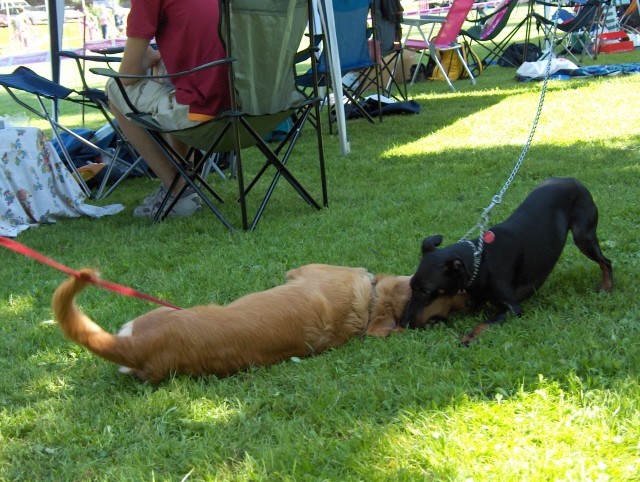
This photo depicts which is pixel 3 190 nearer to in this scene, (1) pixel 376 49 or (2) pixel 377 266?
(2) pixel 377 266

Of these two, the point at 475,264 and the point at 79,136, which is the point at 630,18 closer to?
the point at 79,136

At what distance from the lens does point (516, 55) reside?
14.1m

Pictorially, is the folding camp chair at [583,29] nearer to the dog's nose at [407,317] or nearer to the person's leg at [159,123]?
the person's leg at [159,123]

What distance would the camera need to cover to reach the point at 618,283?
3264mm

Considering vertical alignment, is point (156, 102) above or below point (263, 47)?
below

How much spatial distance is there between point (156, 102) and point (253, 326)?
8.54 ft

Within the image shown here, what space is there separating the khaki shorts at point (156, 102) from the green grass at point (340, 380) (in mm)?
682

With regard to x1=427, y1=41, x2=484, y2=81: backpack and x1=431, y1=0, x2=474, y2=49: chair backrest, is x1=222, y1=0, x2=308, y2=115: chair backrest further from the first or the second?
x1=427, y1=41, x2=484, y2=81: backpack

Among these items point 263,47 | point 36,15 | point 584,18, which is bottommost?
point 584,18

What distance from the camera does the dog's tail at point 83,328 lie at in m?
2.20

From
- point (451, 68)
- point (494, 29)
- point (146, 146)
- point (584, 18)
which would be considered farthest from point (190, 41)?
point (584, 18)

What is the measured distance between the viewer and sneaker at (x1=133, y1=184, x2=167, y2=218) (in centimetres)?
523

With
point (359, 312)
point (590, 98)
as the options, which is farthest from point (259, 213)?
point (590, 98)

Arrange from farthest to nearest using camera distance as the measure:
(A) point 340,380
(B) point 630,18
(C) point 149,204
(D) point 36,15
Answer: (D) point 36,15, (B) point 630,18, (C) point 149,204, (A) point 340,380
